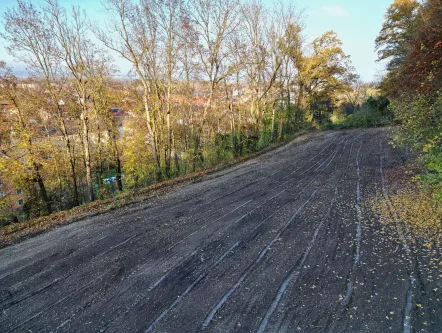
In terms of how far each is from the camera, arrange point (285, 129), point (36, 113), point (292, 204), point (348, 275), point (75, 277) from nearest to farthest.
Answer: point (348, 275), point (75, 277), point (292, 204), point (36, 113), point (285, 129)

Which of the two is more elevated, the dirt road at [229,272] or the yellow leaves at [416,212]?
the yellow leaves at [416,212]

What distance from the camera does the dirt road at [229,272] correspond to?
342 cm

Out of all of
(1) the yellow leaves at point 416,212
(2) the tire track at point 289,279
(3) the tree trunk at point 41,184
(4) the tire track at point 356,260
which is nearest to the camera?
(2) the tire track at point 289,279

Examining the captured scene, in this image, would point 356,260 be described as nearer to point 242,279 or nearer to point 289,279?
point 289,279

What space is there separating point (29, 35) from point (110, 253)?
1149 centimetres

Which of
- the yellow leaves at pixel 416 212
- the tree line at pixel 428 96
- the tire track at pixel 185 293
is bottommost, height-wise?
the tire track at pixel 185 293

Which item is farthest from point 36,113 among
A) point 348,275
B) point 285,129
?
point 285,129

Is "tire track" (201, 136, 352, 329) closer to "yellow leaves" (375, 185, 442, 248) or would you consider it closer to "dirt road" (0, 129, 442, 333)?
"dirt road" (0, 129, 442, 333)

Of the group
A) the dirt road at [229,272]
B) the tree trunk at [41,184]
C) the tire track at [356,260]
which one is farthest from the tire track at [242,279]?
A: the tree trunk at [41,184]

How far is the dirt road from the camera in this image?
3.42 meters

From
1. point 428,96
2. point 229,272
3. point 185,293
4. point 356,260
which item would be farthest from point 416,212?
point 185,293

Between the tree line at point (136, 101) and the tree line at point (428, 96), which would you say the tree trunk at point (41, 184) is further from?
the tree line at point (428, 96)

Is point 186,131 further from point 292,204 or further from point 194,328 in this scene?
point 194,328

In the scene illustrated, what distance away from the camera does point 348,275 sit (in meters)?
4.09
